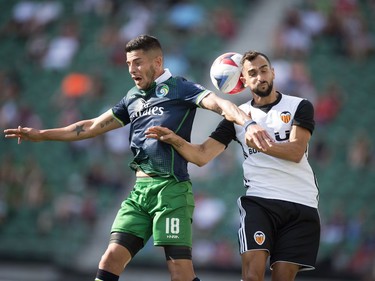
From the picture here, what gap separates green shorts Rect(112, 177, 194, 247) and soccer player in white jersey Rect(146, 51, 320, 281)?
1.05 feet

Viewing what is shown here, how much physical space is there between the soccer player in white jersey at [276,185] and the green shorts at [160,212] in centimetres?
32

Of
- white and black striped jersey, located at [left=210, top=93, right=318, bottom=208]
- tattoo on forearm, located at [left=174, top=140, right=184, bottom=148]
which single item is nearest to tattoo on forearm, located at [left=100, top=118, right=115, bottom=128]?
tattoo on forearm, located at [left=174, top=140, right=184, bottom=148]

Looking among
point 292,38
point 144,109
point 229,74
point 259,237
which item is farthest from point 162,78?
point 292,38

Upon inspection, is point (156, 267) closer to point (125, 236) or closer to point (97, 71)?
point (97, 71)

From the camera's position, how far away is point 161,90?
24.4ft

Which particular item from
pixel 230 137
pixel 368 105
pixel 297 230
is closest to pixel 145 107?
pixel 230 137

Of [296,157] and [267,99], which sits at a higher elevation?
[267,99]

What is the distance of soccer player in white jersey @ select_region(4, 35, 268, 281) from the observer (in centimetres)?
717

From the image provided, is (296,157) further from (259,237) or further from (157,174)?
(157,174)

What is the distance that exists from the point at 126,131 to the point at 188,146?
373 inches

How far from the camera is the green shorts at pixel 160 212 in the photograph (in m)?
7.19

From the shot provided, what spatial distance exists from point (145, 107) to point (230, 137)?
837mm

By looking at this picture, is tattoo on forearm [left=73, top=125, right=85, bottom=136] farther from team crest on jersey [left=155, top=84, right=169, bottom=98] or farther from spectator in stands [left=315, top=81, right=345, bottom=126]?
spectator in stands [left=315, top=81, right=345, bottom=126]

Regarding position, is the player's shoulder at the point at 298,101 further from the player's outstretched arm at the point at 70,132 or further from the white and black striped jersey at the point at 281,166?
the player's outstretched arm at the point at 70,132
